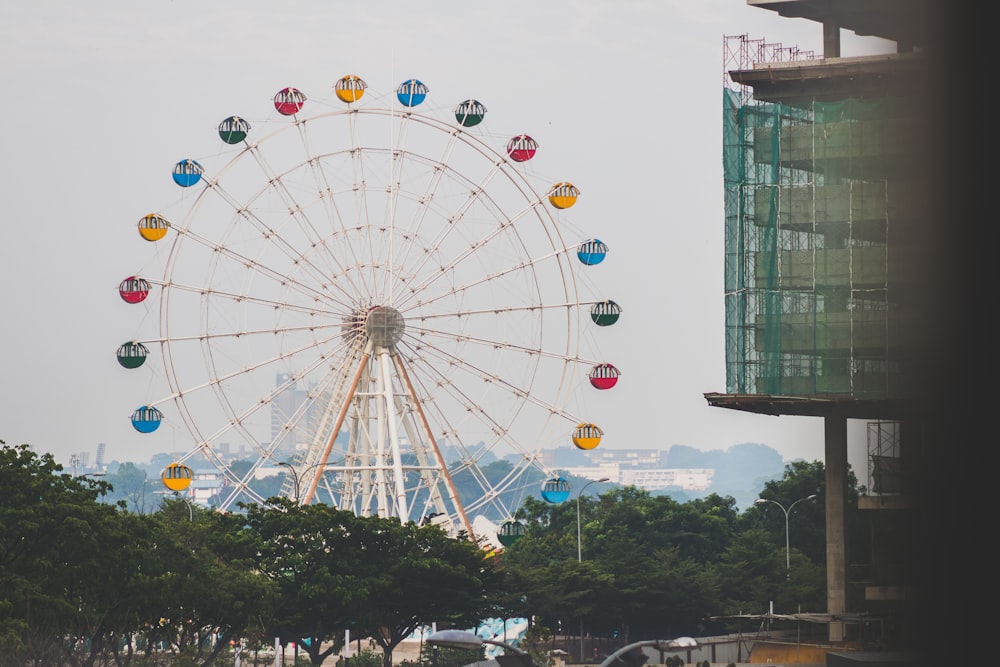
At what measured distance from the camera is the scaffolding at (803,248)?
70.9 meters

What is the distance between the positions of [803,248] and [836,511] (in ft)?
41.0

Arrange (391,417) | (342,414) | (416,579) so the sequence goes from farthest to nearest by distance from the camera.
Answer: (391,417) < (342,414) < (416,579)

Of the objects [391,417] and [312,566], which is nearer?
[312,566]

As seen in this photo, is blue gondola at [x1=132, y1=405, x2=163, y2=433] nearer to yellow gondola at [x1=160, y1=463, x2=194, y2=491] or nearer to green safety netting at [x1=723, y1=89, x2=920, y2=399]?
yellow gondola at [x1=160, y1=463, x2=194, y2=491]

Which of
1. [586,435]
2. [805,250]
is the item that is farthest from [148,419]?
[805,250]

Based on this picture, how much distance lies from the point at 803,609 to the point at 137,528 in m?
47.6

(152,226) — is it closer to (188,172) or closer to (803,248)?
(188,172)

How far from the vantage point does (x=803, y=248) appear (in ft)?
248

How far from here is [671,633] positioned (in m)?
94.9

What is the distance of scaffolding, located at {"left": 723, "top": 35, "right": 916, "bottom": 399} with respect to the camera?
7088 cm

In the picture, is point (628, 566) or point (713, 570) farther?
point (713, 570)

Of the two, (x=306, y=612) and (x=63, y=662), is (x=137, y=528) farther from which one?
(x=306, y=612)

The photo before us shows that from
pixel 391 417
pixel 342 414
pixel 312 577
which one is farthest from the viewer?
pixel 391 417

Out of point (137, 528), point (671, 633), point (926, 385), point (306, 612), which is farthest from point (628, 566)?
point (926, 385)
